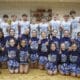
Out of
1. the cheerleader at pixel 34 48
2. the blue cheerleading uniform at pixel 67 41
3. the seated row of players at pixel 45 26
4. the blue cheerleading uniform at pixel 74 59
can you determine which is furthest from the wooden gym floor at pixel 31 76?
the seated row of players at pixel 45 26

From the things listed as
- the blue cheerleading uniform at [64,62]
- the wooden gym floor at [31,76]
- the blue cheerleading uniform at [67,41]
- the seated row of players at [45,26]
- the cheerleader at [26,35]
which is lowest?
the wooden gym floor at [31,76]

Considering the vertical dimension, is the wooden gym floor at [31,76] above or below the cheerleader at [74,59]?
below

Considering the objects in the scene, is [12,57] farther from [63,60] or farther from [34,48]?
[63,60]

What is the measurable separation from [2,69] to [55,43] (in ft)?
4.62

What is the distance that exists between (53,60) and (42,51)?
1.18ft

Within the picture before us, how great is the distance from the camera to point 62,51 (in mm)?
7000

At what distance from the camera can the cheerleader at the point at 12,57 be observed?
273 inches

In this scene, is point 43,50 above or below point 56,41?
below

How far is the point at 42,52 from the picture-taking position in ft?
23.4

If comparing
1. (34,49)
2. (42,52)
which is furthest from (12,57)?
(42,52)

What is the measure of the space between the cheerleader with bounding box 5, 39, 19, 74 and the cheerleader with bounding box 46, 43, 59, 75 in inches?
28.7

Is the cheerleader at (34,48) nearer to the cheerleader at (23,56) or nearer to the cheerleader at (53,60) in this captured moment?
the cheerleader at (23,56)

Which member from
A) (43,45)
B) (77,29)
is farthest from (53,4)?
(43,45)

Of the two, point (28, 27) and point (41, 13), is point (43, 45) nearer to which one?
point (28, 27)
